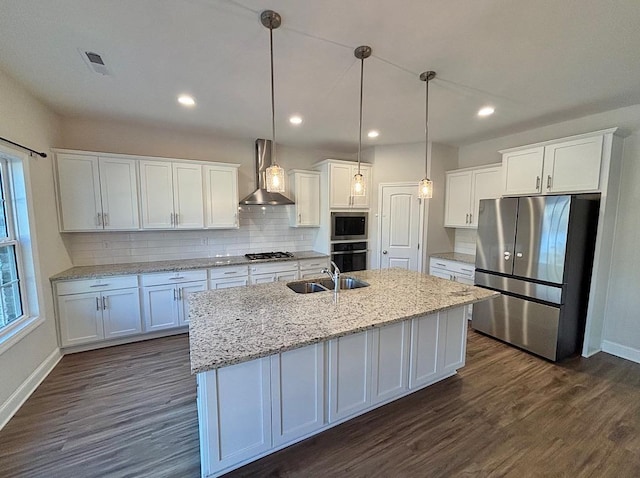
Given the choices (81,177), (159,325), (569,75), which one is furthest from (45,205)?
(569,75)

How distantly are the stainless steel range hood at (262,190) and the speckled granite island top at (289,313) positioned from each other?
5.51 feet

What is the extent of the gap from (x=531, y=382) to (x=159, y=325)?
4199 mm

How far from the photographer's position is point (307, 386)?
1.83 meters

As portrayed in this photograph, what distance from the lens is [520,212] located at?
312 cm

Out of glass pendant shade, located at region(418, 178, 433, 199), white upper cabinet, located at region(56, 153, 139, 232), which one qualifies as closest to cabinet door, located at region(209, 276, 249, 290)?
white upper cabinet, located at region(56, 153, 139, 232)

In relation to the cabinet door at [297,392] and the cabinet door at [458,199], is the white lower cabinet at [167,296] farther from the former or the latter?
the cabinet door at [458,199]

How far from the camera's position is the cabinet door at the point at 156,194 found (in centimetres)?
348

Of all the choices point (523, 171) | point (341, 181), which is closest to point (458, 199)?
point (523, 171)

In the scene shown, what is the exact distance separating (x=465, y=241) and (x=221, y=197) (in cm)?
408

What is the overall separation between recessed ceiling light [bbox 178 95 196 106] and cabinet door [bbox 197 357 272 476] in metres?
2.58

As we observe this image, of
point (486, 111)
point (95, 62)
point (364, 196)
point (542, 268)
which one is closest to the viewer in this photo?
point (95, 62)

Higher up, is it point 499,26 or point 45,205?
point 499,26

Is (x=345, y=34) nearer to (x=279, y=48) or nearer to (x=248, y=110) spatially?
(x=279, y=48)

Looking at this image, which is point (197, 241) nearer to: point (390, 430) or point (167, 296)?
point (167, 296)
